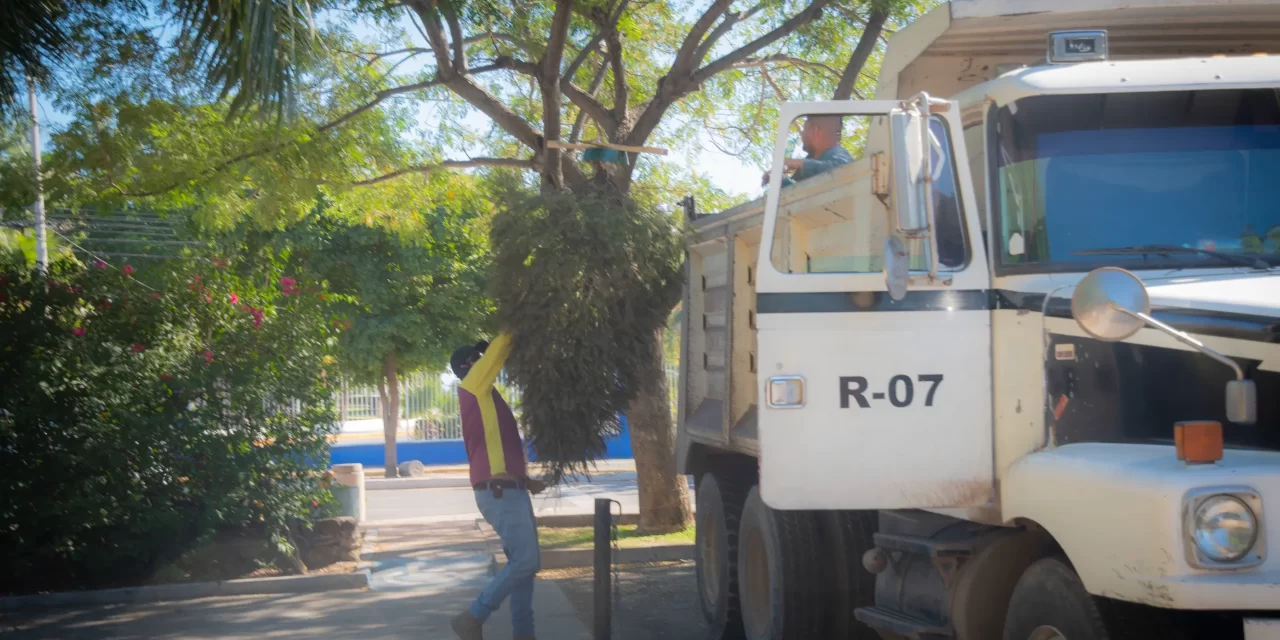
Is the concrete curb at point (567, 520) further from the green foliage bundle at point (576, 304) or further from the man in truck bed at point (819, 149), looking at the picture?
the man in truck bed at point (819, 149)

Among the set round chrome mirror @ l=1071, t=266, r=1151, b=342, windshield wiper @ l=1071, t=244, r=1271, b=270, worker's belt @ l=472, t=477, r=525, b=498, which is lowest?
worker's belt @ l=472, t=477, r=525, b=498

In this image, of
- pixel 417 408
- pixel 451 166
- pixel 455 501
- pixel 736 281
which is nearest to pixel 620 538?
pixel 451 166

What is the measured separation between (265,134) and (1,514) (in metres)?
3.96

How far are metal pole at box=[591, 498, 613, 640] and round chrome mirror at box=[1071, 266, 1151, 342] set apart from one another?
4160mm

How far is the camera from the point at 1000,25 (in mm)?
5637

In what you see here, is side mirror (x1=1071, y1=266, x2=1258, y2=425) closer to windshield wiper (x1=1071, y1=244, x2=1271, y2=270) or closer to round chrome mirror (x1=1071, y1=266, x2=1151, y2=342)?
round chrome mirror (x1=1071, y1=266, x2=1151, y2=342)

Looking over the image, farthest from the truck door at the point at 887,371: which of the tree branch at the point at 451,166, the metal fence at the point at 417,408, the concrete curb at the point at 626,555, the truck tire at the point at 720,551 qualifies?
the metal fence at the point at 417,408

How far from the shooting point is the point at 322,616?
9.22m

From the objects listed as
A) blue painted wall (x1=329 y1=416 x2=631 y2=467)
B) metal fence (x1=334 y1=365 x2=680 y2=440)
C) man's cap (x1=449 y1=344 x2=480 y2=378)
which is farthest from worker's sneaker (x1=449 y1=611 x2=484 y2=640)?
blue painted wall (x1=329 y1=416 x2=631 y2=467)

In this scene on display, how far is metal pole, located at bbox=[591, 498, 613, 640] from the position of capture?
734 centimetres

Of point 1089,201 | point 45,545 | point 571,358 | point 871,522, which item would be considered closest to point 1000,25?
point 1089,201

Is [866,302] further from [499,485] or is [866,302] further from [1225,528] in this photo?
[499,485]

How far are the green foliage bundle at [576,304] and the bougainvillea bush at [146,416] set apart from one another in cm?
424

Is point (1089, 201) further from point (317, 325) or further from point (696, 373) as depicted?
point (317, 325)
